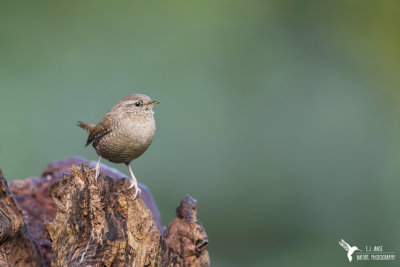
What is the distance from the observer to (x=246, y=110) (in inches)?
306

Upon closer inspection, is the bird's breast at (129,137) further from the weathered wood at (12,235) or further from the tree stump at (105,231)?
the weathered wood at (12,235)

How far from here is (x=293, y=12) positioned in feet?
27.5

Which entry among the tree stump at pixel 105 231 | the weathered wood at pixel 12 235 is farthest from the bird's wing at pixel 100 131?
the weathered wood at pixel 12 235

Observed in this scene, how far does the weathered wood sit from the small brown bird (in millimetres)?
762

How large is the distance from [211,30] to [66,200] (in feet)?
→ 18.6

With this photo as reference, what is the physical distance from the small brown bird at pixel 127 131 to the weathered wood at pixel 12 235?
0.76 meters

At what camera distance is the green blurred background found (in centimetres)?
721

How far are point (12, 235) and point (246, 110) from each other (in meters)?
5.02

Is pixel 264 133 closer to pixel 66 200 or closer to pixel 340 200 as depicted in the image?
pixel 340 200

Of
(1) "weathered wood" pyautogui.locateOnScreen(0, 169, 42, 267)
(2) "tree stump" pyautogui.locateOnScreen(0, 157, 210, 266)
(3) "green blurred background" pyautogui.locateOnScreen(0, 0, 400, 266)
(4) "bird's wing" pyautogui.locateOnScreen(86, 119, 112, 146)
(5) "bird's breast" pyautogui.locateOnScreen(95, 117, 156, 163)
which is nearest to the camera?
(2) "tree stump" pyautogui.locateOnScreen(0, 157, 210, 266)

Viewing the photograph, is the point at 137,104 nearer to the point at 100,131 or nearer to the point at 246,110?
the point at 100,131

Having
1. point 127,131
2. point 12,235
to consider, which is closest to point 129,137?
point 127,131

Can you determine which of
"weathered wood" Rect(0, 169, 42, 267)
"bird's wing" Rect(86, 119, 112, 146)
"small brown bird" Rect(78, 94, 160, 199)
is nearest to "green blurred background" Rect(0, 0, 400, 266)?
"bird's wing" Rect(86, 119, 112, 146)

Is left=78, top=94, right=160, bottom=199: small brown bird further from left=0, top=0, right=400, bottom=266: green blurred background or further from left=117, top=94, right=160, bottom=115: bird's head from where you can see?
left=0, top=0, right=400, bottom=266: green blurred background
